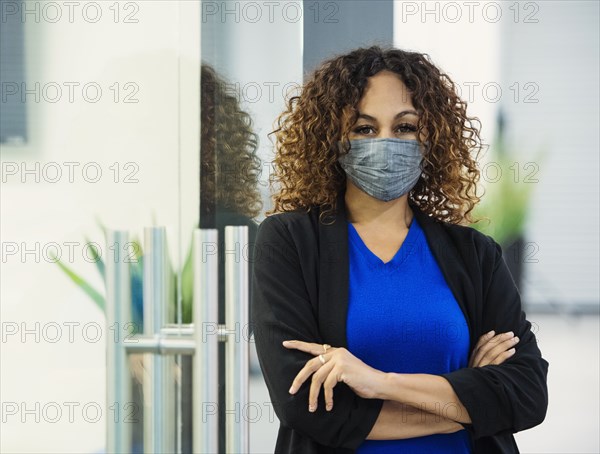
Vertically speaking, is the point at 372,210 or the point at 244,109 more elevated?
the point at 244,109

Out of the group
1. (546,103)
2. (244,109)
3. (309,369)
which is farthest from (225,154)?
(546,103)

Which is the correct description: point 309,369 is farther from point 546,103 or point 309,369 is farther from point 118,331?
point 546,103

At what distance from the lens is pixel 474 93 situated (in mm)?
1752

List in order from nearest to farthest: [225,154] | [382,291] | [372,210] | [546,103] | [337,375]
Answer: [337,375], [382,291], [372,210], [225,154], [546,103]

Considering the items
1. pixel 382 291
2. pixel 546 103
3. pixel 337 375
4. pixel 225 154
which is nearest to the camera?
pixel 337 375

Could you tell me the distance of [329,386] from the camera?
1241mm

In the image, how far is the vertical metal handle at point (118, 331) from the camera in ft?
4.07

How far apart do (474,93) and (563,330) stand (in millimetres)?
557

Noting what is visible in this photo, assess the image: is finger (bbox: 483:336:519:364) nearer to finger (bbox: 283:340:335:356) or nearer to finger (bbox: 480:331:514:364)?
finger (bbox: 480:331:514:364)

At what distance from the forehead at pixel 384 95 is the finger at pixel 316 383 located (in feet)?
1.43

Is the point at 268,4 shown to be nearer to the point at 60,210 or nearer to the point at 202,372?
the point at 60,210

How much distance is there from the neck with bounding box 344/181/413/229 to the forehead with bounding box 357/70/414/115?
149 mm

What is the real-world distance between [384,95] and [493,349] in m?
0.46

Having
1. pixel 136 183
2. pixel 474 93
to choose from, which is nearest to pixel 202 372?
pixel 136 183
